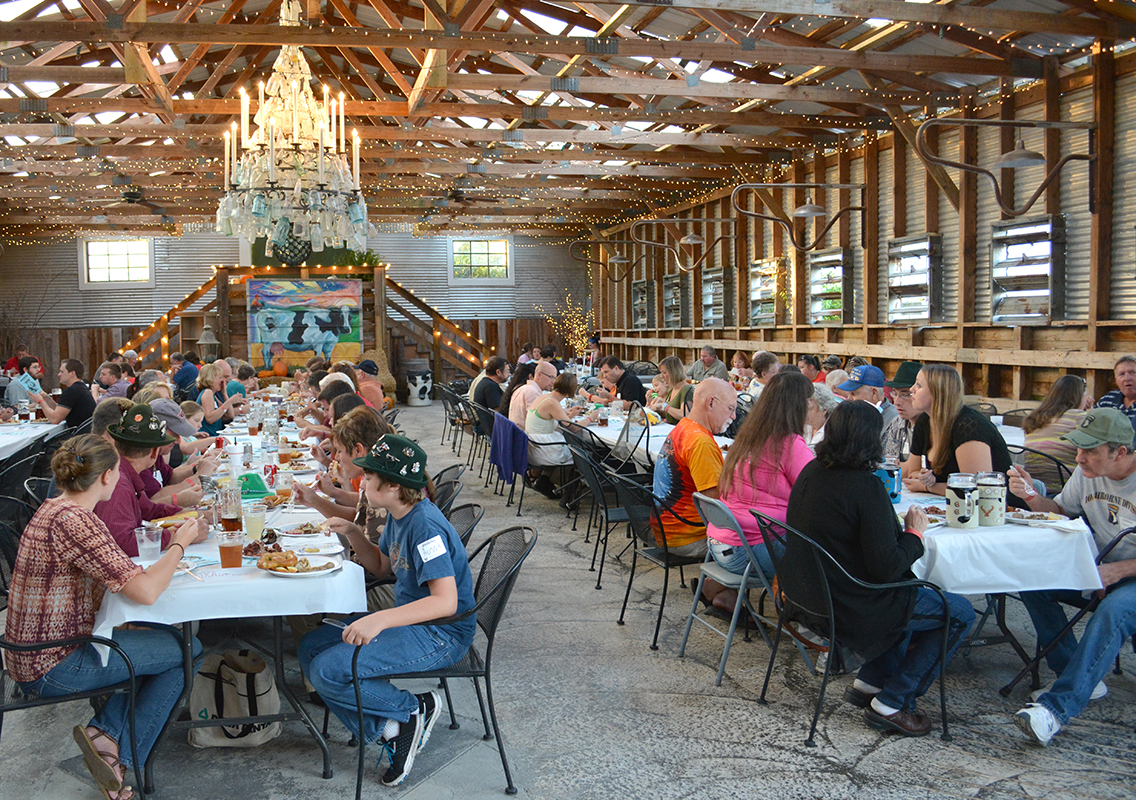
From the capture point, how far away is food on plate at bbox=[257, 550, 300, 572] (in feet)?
9.77

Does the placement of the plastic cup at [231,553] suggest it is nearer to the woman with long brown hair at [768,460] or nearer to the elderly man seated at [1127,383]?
the woman with long brown hair at [768,460]

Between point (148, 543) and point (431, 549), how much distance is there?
109 centimetres

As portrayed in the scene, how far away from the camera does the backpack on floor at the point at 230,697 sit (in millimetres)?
3238

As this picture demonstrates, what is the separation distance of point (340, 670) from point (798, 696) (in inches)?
76.2

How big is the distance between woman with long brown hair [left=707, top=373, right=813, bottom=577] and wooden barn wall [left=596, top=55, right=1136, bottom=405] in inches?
200

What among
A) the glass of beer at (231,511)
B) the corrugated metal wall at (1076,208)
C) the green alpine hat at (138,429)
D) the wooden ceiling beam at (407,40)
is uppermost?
the wooden ceiling beam at (407,40)

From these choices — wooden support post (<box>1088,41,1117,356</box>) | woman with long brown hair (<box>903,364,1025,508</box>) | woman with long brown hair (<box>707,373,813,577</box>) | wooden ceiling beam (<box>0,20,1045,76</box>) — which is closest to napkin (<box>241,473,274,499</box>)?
woman with long brown hair (<box>707,373,813,577</box>)

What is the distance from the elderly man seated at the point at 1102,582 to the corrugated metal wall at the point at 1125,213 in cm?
493

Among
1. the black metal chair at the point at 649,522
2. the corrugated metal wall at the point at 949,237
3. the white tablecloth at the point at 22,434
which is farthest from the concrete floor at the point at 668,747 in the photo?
the corrugated metal wall at the point at 949,237

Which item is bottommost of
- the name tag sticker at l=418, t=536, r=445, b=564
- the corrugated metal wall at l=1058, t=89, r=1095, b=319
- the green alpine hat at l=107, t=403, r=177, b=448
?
the name tag sticker at l=418, t=536, r=445, b=564

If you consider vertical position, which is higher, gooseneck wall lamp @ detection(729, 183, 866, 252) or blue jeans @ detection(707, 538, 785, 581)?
gooseneck wall lamp @ detection(729, 183, 866, 252)

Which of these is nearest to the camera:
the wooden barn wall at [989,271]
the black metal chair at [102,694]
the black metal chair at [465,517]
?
the black metal chair at [102,694]

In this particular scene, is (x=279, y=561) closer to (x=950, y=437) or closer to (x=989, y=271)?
(x=950, y=437)

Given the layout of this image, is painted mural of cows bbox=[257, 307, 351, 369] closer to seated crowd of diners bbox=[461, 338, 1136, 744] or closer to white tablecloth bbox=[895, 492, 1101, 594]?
seated crowd of diners bbox=[461, 338, 1136, 744]
